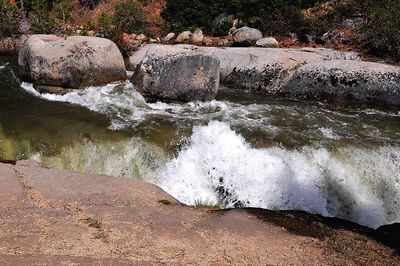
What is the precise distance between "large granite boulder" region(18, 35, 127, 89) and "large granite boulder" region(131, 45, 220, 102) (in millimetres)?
1859

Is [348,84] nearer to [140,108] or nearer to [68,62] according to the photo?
[140,108]

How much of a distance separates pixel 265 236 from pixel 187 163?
3594 mm

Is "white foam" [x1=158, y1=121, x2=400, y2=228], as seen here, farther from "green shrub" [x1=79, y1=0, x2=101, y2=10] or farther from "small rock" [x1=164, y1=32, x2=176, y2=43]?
"green shrub" [x1=79, y1=0, x2=101, y2=10]


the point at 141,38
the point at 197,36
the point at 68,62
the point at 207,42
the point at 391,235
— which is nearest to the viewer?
the point at 391,235

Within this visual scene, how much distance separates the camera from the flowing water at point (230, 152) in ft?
26.6

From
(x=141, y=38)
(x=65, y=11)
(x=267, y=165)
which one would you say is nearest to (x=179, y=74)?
(x=267, y=165)

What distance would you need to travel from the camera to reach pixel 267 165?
8453 mm

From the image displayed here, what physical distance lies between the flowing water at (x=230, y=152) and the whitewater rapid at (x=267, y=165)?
0.06ft

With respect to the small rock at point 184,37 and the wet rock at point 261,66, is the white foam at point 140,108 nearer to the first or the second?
the wet rock at point 261,66

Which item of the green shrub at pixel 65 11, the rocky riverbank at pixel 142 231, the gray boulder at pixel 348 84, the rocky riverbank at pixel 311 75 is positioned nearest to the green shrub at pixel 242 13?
the rocky riverbank at pixel 311 75

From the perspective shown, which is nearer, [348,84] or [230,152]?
[230,152]

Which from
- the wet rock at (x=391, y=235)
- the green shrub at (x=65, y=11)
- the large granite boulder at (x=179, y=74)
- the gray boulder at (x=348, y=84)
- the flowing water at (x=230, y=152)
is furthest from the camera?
the green shrub at (x=65, y=11)

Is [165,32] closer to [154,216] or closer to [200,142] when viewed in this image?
[200,142]

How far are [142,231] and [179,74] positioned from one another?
6569 mm
